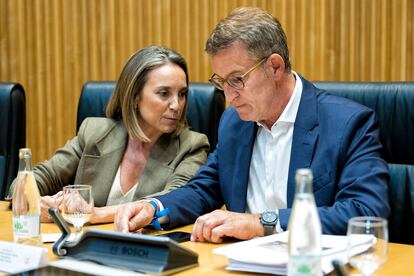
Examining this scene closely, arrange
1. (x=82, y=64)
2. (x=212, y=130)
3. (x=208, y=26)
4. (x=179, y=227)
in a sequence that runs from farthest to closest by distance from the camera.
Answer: (x=82, y=64), (x=208, y=26), (x=212, y=130), (x=179, y=227)

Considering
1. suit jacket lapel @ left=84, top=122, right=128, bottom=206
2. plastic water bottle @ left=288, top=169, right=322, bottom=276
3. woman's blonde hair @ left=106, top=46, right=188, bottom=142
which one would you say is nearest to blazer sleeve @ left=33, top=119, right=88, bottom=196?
suit jacket lapel @ left=84, top=122, right=128, bottom=206

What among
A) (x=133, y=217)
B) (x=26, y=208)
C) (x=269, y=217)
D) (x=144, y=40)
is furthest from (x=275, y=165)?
(x=144, y=40)

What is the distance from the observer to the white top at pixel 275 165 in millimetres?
2666

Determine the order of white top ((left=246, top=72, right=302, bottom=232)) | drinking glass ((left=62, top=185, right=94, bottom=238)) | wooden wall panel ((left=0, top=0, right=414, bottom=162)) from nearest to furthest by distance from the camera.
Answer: drinking glass ((left=62, top=185, right=94, bottom=238))
white top ((left=246, top=72, right=302, bottom=232))
wooden wall panel ((left=0, top=0, right=414, bottom=162))

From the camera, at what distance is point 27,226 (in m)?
2.14

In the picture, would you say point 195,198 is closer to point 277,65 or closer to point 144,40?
point 277,65

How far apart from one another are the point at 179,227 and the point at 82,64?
2.46m

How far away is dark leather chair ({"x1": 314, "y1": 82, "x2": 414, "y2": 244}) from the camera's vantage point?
264cm

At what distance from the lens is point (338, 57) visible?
12.5 ft

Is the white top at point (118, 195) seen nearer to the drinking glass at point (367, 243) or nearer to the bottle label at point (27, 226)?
the bottle label at point (27, 226)

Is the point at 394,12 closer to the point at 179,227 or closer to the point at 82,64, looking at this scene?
the point at 179,227

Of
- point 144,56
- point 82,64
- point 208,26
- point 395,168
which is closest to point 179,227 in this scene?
point 395,168

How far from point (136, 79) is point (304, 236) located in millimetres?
1923

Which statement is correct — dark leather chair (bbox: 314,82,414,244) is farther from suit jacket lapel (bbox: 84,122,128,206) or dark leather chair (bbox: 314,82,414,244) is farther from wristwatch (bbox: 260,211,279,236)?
suit jacket lapel (bbox: 84,122,128,206)
